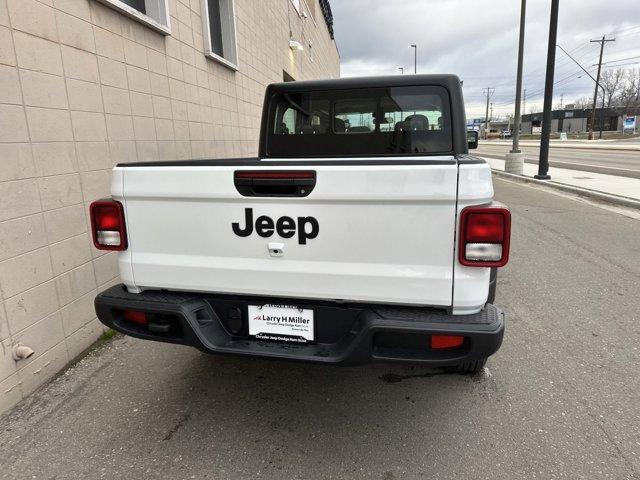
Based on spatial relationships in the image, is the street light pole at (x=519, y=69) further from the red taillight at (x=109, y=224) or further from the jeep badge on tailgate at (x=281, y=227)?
the red taillight at (x=109, y=224)

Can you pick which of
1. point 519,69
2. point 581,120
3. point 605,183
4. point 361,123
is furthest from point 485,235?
point 581,120

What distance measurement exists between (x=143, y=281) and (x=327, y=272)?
1111 millimetres

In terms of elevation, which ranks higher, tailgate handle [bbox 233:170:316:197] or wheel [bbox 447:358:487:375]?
tailgate handle [bbox 233:170:316:197]

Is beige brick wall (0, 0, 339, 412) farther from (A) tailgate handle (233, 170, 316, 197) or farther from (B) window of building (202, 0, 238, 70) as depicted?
(B) window of building (202, 0, 238, 70)

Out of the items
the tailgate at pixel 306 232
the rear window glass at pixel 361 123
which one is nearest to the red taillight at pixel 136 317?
the tailgate at pixel 306 232

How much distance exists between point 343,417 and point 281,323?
800 millimetres

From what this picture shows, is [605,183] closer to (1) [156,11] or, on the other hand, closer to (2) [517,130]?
(2) [517,130]

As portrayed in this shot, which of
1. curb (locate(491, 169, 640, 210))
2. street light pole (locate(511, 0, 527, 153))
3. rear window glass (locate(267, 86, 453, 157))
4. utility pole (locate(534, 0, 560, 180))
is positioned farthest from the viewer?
street light pole (locate(511, 0, 527, 153))

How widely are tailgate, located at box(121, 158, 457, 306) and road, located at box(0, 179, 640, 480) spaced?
886 millimetres

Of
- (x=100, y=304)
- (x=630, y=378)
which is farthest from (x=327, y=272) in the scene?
(x=630, y=378)

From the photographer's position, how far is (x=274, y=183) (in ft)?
7.54

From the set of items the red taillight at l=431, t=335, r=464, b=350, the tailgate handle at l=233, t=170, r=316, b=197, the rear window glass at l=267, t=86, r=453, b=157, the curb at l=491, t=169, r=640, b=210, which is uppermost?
the rear window glass at l=267, t=86, r=453, b=157

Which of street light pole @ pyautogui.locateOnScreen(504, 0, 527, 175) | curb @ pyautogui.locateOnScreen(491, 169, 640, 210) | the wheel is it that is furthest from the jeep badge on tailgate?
street light pole @ pyautogui.locateOnScreen(504, 0, 527, 175)

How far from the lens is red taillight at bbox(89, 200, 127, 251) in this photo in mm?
2562
